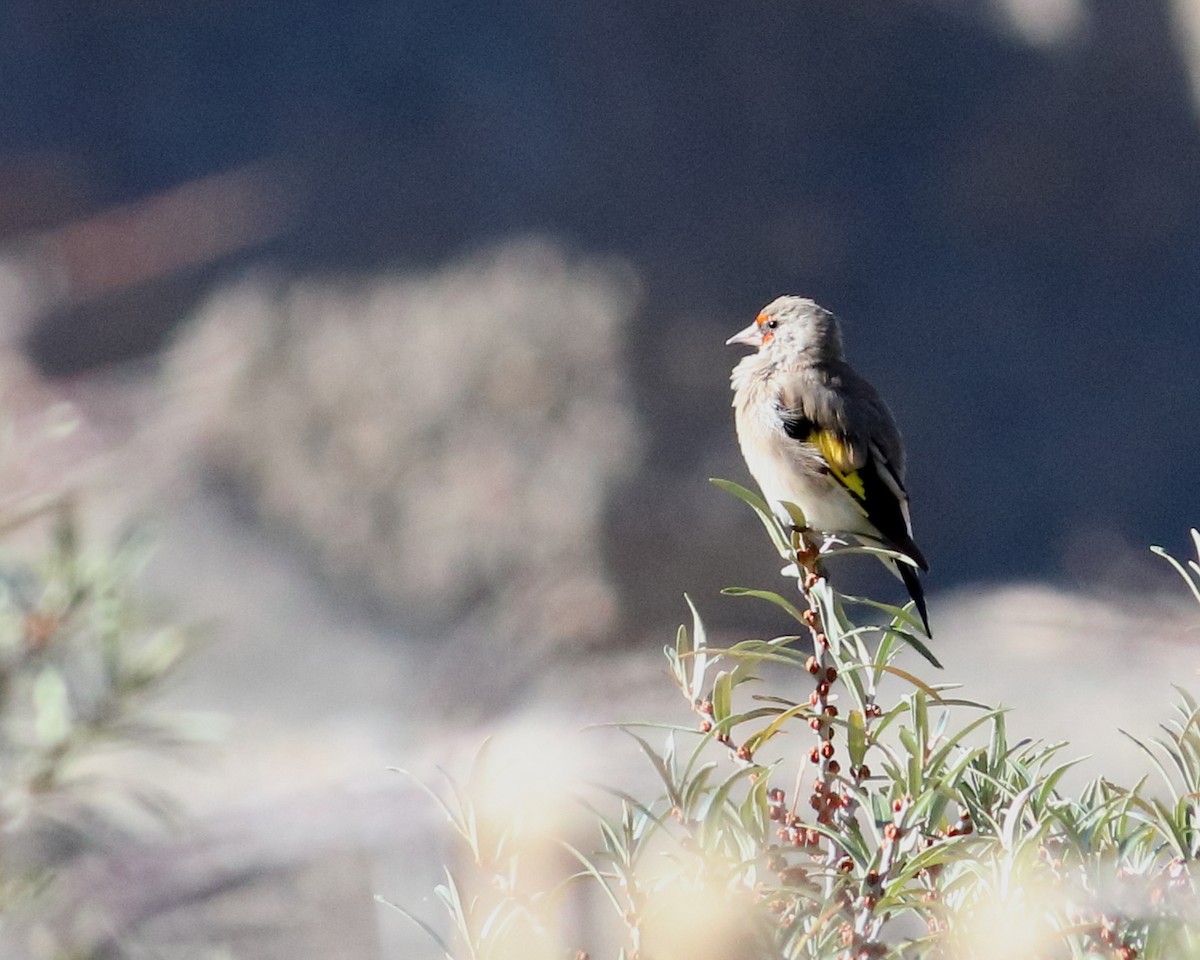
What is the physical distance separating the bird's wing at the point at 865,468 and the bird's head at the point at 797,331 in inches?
8.5

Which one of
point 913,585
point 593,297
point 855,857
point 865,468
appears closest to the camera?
point 855,857

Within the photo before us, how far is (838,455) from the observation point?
2.51m

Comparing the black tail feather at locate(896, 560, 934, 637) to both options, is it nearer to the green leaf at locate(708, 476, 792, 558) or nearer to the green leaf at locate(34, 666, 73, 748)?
the green leaf at locate(708, 476, 792, 558)

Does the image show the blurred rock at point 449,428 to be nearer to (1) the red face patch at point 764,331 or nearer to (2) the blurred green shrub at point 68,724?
(1) the red face patch at point 764,331

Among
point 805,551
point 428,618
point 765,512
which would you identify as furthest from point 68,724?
point 428,618

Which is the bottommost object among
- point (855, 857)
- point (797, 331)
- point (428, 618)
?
point (855, 857)

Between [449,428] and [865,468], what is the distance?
10.4 ft

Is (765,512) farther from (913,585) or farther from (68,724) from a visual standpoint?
(913,585)

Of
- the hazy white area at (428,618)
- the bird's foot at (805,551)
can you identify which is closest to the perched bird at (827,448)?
the bird's foot at (805,551)

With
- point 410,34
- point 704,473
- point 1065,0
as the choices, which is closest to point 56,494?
point 704,473

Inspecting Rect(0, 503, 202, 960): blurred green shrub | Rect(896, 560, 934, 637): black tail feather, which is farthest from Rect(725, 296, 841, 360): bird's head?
Rect(0, 503, 202, 960): blurred green shrub

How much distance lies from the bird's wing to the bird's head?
0.22 m

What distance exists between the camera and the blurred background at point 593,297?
5.52 metres

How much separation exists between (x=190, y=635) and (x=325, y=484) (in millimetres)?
4738
